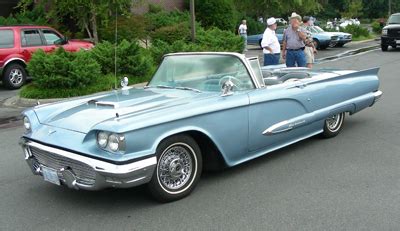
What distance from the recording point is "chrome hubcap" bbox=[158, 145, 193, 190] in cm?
437

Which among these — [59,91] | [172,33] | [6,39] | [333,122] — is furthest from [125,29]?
[333,122]

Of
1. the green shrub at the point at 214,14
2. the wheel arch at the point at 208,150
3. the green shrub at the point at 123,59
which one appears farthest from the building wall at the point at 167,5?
the wheel arch at the point at 208,150

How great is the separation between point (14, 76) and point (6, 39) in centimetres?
109

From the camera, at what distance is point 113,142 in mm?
4020

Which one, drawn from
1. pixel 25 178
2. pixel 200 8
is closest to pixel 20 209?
pixel 25 178

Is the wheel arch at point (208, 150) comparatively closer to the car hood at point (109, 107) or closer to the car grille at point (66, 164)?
the car hood at point (109, 107)

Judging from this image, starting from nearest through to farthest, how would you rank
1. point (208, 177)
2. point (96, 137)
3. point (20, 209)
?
point (96, 137), point (20, 209), point (208, 177)

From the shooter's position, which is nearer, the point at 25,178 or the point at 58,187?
the point at 58,187

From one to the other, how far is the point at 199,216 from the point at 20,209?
5.51 ft

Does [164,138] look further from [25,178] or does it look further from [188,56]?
[25,178]

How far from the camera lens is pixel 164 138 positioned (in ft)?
14.0

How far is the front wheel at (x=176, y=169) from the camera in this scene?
432 centimetres

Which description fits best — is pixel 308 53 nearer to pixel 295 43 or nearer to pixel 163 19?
pixel 295 43

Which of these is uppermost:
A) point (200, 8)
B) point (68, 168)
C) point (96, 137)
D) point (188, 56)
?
point (200, 8)
